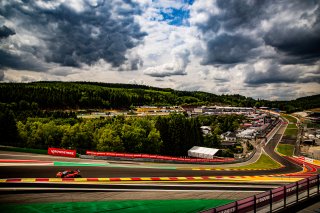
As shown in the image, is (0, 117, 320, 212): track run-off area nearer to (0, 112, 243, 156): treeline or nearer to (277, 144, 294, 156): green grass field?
(0, 112, 243, 156): treeline

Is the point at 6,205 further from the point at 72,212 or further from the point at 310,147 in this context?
the point at 310,147

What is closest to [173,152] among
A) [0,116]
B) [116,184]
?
[0,116]

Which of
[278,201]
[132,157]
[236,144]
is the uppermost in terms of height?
[278,201]

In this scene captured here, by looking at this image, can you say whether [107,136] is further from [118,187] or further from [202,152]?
[118,187]

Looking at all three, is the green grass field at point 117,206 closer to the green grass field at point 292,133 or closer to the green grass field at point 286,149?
the green grass field at point 286,149

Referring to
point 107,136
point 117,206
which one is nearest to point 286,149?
point 107,136

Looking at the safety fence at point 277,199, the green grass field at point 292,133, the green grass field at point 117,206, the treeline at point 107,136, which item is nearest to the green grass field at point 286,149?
the green grass field at point 292,133
